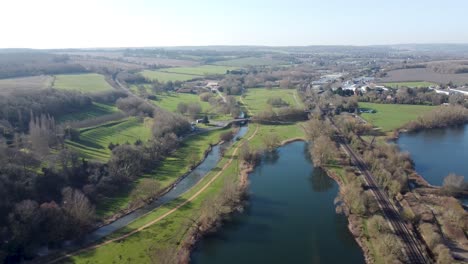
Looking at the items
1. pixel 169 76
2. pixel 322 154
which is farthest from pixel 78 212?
pixel 169 76

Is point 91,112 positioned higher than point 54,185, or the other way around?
point 91,112

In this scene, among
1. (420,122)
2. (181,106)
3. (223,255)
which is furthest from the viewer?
(181,106)

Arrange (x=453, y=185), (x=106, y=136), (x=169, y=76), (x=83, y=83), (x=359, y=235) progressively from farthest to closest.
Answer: (x=169, y=76) → (x=83, y=83) → (x=106, y=136) → (x=453, y=185) → (x=359, y=235)

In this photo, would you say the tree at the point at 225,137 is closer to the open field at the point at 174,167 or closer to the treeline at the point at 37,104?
the open field at the point at 174,167

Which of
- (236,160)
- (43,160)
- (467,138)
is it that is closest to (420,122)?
(467,138)

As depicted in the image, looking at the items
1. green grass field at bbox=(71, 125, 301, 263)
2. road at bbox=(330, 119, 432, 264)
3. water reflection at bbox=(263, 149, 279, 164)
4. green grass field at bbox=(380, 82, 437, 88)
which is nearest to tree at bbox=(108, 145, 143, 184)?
green grass field at bbox=(71, 125, 301, 263)

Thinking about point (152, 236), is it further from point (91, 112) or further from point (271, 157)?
point (91, 112)

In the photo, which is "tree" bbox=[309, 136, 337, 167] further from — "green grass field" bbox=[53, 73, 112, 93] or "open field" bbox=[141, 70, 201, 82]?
"open field" bbox=[141, 70, 201, 82]

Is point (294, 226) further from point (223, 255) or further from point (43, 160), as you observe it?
point (43, 160)
